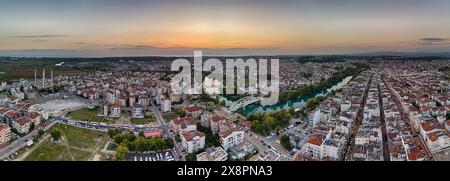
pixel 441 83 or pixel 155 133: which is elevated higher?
pixel 441 83

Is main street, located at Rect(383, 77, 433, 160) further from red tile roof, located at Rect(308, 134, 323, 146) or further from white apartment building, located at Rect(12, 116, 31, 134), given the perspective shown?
white apartment building, located at Rect(12, 116, 31, 134)

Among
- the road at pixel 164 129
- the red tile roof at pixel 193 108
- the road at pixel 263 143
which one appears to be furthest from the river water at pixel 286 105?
the road at pixel 164 129

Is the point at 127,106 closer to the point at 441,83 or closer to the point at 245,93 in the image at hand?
the point at 245,93

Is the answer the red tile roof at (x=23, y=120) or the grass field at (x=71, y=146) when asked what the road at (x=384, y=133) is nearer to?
the grass field at (x=71, y=146)

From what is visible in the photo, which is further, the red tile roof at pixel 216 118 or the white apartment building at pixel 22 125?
the red tile roof at pixel 216 118

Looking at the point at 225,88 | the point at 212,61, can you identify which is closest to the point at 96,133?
the point at 212,61

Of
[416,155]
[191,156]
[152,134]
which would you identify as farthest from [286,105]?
[191,156]
